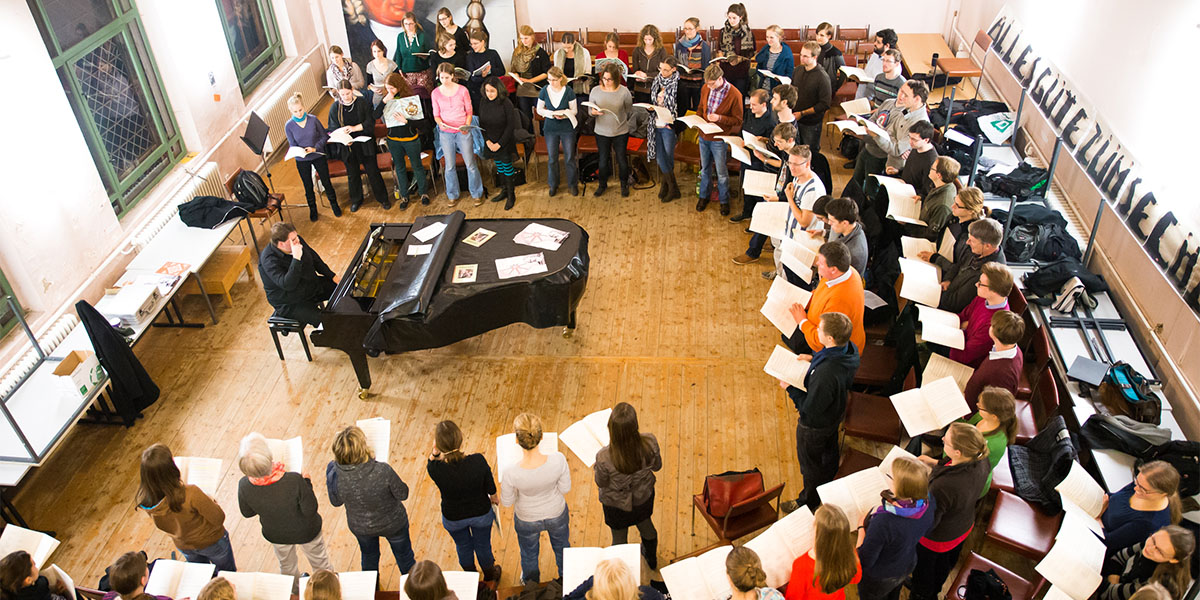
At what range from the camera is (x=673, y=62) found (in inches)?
319

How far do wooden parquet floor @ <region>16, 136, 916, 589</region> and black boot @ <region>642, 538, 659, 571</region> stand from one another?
19 centimetres

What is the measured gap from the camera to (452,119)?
27.6 ft

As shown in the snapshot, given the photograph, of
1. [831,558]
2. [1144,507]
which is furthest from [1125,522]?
[831,558]

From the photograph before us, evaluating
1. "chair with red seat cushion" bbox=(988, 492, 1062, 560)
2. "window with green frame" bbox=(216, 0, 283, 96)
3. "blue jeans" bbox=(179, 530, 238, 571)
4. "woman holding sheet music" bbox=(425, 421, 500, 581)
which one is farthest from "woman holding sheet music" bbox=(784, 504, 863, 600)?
"window with green frame" bbox=(216, 0, 283, 96)

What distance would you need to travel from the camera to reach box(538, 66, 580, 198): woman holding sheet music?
8.30 metres

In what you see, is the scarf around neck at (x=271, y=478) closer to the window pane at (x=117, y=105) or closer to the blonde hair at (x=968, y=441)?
the blonde hair at (x=968, y=441)

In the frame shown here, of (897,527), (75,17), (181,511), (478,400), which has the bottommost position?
(478,400)

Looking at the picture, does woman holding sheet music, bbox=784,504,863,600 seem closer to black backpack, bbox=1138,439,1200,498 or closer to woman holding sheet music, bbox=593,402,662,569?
woman holding sheet music, bbox=593,402,662,569

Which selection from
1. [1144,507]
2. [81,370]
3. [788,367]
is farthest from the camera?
[81,370]

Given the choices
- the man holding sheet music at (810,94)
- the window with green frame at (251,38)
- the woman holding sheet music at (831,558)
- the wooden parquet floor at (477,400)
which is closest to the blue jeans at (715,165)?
the wooden parquet floor at (477,400)

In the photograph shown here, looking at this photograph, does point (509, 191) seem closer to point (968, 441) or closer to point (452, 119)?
point (452, 119)

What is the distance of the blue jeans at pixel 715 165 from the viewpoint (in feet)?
26.8

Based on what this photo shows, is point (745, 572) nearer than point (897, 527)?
Yes

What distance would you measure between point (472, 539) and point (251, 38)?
8131 millimetres
